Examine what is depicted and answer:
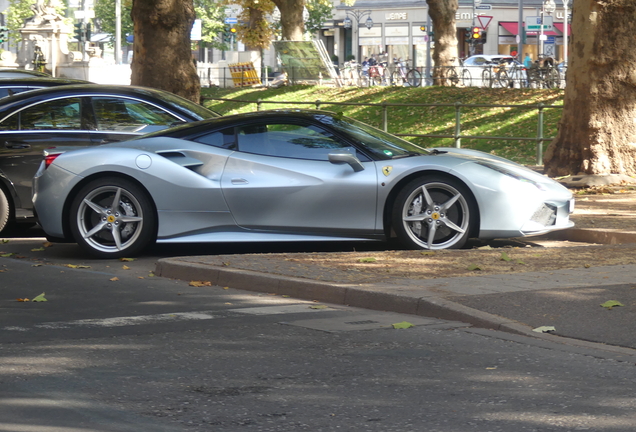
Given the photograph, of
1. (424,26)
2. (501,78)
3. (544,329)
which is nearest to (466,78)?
(501,78)

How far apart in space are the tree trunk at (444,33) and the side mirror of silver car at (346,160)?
2608cm

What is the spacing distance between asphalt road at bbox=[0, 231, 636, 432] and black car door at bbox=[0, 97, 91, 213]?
3.24 metres

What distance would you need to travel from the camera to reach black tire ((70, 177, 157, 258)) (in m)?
9.02

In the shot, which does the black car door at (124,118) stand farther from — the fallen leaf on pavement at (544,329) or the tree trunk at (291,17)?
the tree trunk at (291,17)

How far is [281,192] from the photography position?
8.88 m

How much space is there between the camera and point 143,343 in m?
5.79

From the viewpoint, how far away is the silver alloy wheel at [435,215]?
8.84 metres

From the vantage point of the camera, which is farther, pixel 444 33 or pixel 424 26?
pixel 424 26

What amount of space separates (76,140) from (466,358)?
619cm

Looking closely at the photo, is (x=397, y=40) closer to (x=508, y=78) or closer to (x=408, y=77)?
(x=408, y=77)

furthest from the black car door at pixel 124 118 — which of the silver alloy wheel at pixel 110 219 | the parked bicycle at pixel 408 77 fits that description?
the parked bicycle at pixel 408 77

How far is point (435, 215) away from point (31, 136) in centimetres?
423

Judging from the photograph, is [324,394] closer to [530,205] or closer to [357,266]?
[357,266]

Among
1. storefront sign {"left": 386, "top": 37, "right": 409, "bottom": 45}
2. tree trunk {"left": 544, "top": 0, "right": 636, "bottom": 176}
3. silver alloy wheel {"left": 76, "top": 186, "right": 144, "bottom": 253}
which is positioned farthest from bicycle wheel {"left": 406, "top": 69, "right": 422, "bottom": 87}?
storefront sign {"left": 386, "top": 37, "right": 409, "bottom": 45}
